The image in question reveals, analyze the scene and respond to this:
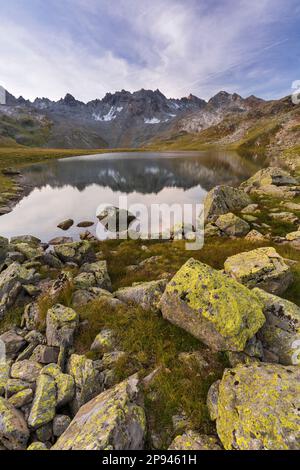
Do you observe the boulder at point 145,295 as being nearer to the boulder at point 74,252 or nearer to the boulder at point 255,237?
the boulder at point 74,252

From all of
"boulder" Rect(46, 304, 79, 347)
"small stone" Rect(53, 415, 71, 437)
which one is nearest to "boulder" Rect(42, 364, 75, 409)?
"small stone" Rect(53, 415, 71, 437)

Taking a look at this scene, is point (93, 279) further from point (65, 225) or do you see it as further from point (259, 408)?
point (65, 225)

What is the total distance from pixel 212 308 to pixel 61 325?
20.4ft

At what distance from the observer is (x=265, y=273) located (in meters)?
12.1

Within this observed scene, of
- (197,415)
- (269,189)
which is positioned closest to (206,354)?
(197,415)

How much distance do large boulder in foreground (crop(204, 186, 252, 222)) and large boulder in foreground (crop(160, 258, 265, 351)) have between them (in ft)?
69.8

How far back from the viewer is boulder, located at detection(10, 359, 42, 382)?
7926 millimetres

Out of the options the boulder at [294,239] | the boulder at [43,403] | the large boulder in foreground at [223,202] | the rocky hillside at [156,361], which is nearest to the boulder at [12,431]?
the rocky hillside at [156,361]

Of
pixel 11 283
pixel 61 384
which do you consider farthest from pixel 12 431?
pixel 11 283

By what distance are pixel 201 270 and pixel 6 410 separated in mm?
7859
